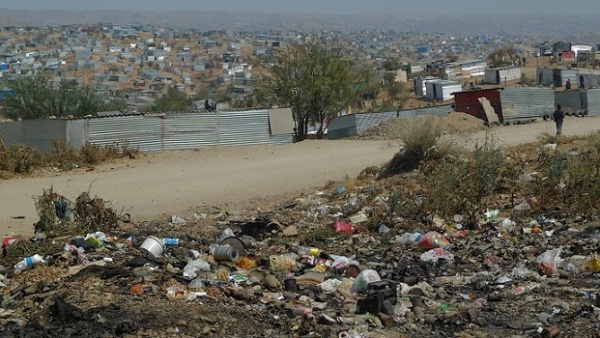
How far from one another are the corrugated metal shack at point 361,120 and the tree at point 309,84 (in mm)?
524

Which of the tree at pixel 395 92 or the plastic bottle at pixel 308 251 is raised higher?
the plastic bottle at pixel 308 251

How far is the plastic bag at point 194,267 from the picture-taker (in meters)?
8.49

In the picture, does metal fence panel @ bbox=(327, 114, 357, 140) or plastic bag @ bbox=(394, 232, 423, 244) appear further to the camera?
metal fence panel @ bbox=(327, 114, 357, 140)

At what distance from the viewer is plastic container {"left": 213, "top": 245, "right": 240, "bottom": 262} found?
9.20 meters

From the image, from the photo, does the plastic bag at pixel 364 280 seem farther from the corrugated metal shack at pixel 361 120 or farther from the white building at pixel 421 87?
the white building at pixel 421 87

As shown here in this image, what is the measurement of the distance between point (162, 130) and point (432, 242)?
1345 centimetres

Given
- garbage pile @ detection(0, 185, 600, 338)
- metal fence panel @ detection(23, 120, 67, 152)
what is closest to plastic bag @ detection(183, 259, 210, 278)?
garbage pile @ detection(0, 185, 600, 338)

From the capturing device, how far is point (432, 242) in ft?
32.5

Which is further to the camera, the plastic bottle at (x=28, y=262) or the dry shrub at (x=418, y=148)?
the dry shrub at (x=418, y=148)

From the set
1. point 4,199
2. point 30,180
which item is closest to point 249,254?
point 4,199

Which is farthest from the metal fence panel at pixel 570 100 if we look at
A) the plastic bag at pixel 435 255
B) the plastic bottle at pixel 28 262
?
the plastic bottle at pixel 28 262

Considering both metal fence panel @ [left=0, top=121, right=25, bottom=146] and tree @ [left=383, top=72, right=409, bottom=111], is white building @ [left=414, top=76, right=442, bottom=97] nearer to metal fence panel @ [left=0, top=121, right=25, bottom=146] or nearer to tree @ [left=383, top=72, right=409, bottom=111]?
tree @ [left=383, top=72, right=409, bottom=111]

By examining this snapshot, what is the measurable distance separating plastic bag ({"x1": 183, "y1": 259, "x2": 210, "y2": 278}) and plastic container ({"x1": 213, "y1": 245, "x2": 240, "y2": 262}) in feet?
1.03

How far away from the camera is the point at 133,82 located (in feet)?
261
